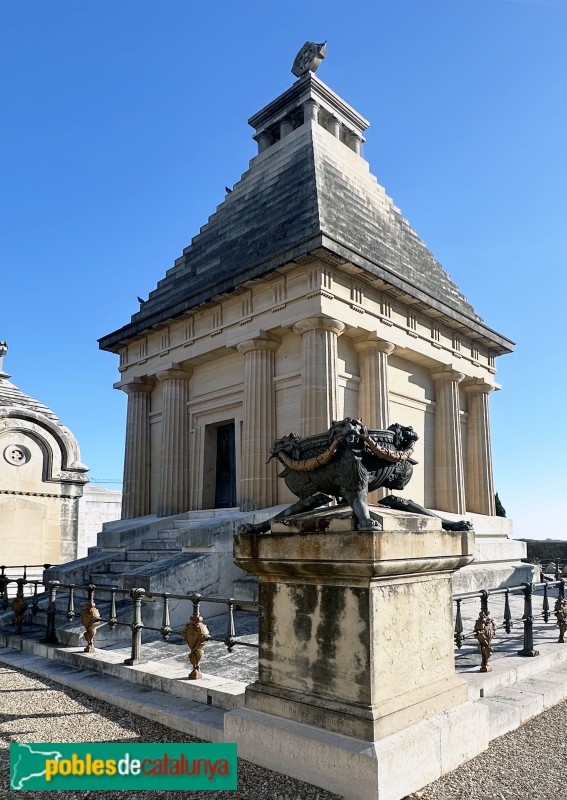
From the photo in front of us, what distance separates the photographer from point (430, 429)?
17672 millimetres

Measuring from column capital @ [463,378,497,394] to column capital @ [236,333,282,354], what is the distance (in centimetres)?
770

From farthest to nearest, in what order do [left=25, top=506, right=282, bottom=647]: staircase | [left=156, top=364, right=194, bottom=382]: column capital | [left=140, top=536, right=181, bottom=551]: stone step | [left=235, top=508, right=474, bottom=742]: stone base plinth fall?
[left=156, top=364, right=194, bottom=382]: column capital < [left=140, top=536, right=181, bottom=551]: stone step < [left=25, top=506, right=282, bottom=647]: staircase < [left=235, top=508, right=474, bottom=742]: stone base plinth

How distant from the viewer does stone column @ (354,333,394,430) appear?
1462cm

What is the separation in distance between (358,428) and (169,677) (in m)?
3.55

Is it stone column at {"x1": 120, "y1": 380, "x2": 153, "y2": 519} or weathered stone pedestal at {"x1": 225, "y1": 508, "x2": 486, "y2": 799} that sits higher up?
stone column at {"x1": 120, "y1": 380, "x2": 153, "y2": 519}

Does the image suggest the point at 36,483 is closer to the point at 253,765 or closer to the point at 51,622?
the point at 51,622

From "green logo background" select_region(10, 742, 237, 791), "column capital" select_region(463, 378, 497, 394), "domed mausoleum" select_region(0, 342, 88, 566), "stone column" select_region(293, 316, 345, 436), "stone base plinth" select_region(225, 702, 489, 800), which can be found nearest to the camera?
"stone base plinth" select_region(225, 702, 489, 800)

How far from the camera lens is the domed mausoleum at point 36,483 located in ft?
67.8

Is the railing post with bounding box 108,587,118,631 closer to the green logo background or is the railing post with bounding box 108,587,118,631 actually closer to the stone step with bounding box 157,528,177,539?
the green logo background

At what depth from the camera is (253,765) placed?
14.0ft

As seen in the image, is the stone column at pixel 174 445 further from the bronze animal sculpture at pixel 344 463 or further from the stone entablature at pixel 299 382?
the bronze animal sculpture at pixel 344 463

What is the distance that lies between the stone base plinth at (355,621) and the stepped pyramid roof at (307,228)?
9.58 meters

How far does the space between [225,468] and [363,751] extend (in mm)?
13876

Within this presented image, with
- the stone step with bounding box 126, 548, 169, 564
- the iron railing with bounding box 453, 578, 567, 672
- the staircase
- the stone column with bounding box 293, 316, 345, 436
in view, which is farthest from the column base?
the stone step with bounding box 126, 548, 169, 564
